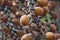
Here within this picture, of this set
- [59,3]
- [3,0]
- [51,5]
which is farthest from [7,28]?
[59,3]

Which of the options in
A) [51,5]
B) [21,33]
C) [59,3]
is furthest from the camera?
[59,3]

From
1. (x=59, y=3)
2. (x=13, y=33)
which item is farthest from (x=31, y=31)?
(x=59, y=3)

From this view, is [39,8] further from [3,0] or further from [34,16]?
[3,0]

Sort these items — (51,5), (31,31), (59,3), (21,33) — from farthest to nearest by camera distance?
(59,3) → (51,5) → (21,33) → (31,31)

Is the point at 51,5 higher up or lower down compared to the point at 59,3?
lower down

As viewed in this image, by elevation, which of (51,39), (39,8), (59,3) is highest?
(59,3)

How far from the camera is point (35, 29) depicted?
3.05 ft

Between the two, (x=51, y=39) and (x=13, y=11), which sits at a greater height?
(x=13, y=11)

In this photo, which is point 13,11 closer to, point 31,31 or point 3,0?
point 3,0

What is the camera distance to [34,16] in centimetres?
89

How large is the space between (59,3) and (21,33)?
58 centimetres

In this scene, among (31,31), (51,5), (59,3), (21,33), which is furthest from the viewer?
(59,3)

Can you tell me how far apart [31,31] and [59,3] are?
65 cm

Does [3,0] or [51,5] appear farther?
[51,5]
